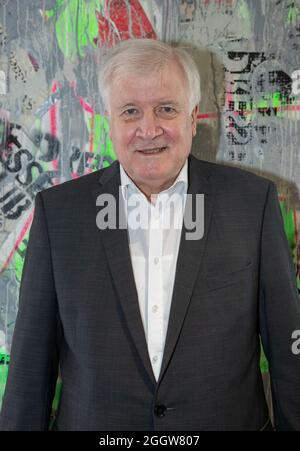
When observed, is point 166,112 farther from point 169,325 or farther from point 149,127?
point 169,325

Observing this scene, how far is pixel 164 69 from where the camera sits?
1448mm

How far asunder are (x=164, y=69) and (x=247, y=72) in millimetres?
414

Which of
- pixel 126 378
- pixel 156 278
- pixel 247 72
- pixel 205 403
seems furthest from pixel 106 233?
pixel 247 72

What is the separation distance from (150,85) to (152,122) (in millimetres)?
98

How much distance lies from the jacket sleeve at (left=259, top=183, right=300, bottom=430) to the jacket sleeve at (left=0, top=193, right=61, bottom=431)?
59 centimetres

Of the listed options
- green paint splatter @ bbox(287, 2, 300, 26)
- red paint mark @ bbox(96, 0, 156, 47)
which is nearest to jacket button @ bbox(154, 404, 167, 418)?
red paint mark @ bbox(96, 0, 156, 47)

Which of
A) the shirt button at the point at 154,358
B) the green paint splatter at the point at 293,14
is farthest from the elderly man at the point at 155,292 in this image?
the green paint splatter at the point at 293,14

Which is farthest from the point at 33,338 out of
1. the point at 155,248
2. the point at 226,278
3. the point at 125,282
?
the point at 226,278

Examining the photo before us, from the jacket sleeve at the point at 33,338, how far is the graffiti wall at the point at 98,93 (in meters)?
0.31

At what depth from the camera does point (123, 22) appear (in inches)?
68.2

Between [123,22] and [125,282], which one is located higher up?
[123,22]

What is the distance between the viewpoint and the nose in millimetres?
1433
